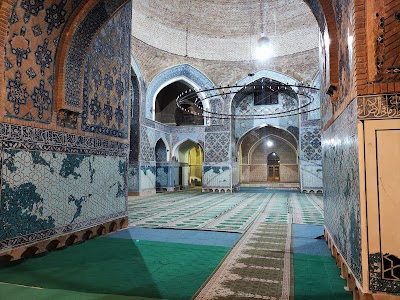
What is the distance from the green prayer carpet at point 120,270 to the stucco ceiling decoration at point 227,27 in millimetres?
11336

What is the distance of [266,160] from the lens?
20.9m

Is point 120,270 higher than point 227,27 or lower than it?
lower

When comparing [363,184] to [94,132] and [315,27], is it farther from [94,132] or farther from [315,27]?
[315,27]

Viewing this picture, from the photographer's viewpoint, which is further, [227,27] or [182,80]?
[227,27]

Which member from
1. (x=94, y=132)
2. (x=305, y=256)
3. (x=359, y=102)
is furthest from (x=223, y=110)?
(x=359, y=102)

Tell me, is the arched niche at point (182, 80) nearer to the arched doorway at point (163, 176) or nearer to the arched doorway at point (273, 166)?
the arched doorway at point (163, 176)

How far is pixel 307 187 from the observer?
1391 cm

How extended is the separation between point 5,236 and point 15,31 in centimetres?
226

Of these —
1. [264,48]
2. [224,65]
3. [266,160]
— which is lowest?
[266,160]

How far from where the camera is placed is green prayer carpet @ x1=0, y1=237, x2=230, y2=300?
2.52 meters

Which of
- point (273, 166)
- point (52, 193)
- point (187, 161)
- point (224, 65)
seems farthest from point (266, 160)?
point (52, 193)

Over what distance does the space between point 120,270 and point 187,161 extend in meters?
14.9

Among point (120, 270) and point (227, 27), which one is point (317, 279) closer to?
point (120, 270)

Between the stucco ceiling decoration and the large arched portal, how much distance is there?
6.57m
